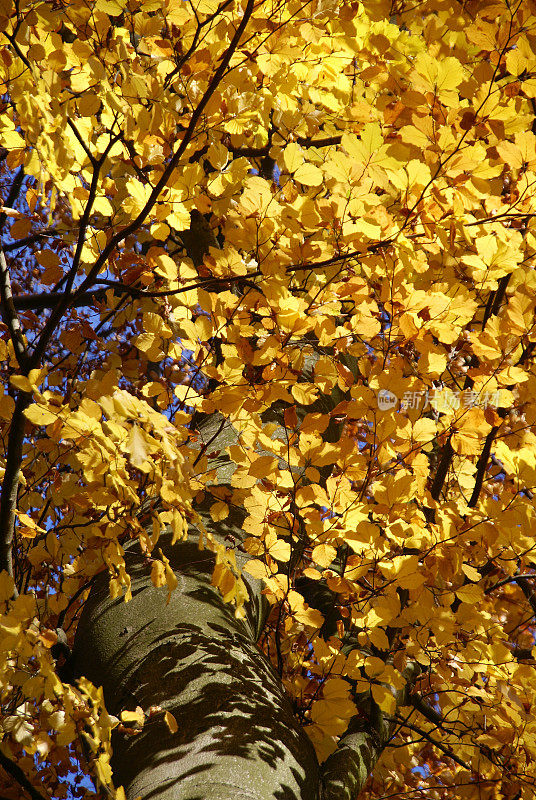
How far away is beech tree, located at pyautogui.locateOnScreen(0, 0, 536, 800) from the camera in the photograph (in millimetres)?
1261

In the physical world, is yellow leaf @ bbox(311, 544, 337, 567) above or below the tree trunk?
above

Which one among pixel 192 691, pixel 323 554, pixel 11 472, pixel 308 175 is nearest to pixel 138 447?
pixel 11 472

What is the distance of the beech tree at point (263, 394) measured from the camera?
1.26 m

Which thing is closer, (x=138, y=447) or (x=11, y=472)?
(x=138, y=447)

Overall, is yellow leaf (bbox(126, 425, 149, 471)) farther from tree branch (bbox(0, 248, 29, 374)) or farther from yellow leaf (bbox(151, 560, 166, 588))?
yellow leaf (bbox(151, 560, 166, 588))

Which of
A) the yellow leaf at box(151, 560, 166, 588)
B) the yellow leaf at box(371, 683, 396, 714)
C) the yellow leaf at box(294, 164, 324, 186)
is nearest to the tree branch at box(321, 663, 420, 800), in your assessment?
the yellow leaf at box(371, 683, 396, 714)

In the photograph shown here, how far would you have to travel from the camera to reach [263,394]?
1711 millimetres

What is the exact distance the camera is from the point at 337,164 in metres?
1.40

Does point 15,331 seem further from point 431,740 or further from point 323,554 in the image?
point 431,740

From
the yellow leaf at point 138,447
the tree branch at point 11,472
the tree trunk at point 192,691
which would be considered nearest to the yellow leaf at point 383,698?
the tree trunk at point 192,691

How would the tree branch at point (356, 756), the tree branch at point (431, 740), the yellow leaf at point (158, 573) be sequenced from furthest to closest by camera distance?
the tree branch at point (431, 740)
the tree branch at point (356, 756)
the yellow leaf at point (158, 573)

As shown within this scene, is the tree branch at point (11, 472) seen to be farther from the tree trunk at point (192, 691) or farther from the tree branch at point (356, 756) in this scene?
the tree branch at point (356, 756)

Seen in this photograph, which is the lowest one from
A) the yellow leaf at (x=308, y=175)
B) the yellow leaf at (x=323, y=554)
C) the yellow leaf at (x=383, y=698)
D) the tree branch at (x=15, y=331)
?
the yellow leaf at (x=383, y=698)

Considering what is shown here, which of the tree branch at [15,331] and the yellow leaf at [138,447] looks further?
the tree branch at [15,331]
